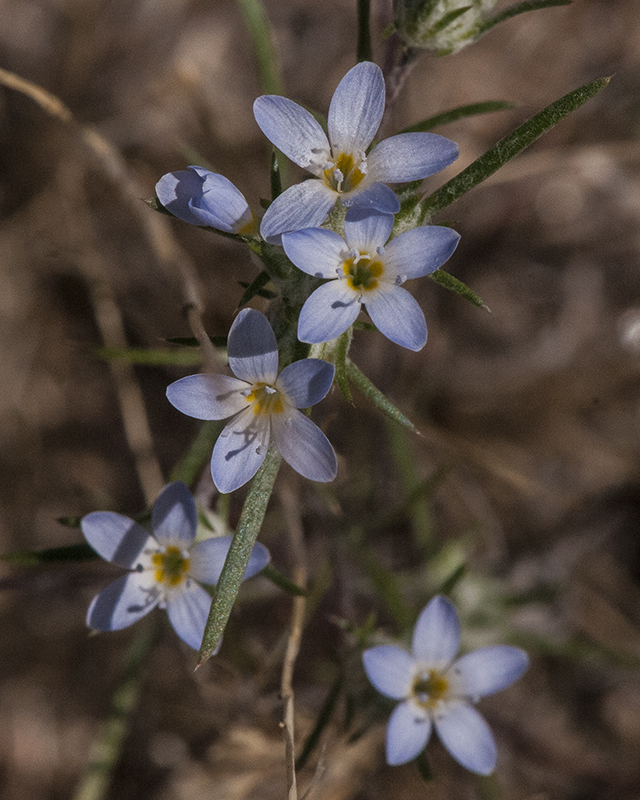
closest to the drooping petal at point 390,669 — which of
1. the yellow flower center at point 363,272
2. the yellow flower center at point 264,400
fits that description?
the yellow flower center at point 264,400

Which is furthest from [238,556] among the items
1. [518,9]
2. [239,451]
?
[518,9]

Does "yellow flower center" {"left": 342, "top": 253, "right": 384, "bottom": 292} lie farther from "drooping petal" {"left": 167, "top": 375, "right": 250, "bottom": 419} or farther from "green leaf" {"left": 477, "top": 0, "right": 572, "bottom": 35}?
"green leaf" {"left": 477, "top": 0, "right": 572, "bottom": 35}

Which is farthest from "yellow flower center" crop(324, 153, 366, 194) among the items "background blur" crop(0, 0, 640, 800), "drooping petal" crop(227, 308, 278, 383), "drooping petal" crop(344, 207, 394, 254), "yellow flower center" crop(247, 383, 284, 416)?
"background blur" crop(0, 0, 640, 800)

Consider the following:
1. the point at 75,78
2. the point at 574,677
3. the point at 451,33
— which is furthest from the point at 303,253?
the point at 75,78

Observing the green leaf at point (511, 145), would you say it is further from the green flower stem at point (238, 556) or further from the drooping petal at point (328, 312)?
the green flower stem at point (238, 556)

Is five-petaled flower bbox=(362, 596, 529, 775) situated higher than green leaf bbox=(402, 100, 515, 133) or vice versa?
green leaf bbox=(402, 100, 515, 133)

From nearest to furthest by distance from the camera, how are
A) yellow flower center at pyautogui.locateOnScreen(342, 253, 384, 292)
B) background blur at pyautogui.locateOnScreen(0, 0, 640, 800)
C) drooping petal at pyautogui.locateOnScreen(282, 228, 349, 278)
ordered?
1. drooping petal at pyautogui.locateOnScreen(282, 228, 349, 278)
2. yellow flower center at pyautogui.locateOnScreen(342, 253, 384, 292)
3. background blur at pyautogui.locateOnScreen(0, 0, 640, 800)
